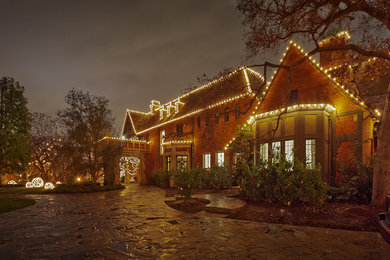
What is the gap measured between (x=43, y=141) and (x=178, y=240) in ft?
93.1

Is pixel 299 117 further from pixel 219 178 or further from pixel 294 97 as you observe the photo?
pixel 219 178

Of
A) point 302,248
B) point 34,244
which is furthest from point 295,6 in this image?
point 34,244

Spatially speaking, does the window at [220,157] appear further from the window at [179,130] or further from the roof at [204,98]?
the window at [179,130]

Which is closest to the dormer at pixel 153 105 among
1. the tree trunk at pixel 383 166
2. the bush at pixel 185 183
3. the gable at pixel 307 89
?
the gable at pixel 307 89

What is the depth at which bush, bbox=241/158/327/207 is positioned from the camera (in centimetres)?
754

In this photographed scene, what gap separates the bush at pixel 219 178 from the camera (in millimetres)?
15719

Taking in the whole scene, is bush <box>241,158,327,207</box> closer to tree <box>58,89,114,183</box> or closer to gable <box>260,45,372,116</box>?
gable <box>260,45,372,116</box>

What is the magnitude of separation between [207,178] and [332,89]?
9.57m

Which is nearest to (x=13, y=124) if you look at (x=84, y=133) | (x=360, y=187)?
(x=84, y=133)

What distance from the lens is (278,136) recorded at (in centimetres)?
1243

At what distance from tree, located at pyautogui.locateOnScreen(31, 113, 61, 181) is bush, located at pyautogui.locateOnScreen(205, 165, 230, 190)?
1966 centimetres

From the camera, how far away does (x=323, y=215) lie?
711 cm

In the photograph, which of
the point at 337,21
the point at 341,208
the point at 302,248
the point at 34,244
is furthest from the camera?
the point at 337,21

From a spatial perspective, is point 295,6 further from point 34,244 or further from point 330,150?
point 34,244
